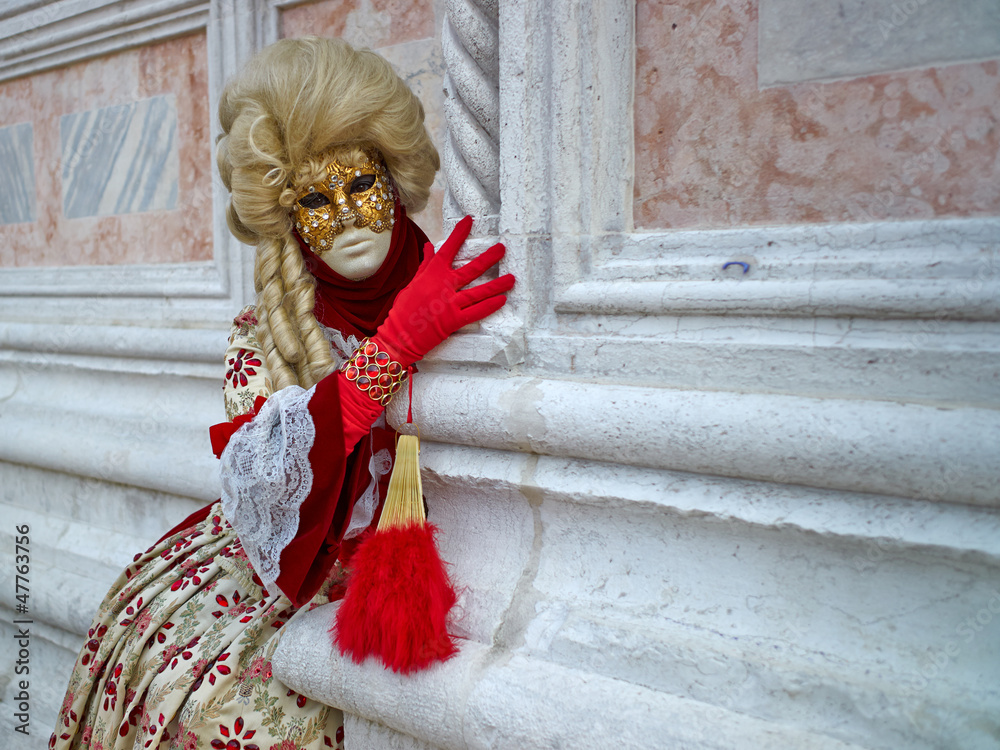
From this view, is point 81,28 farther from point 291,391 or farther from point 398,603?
point 398,603

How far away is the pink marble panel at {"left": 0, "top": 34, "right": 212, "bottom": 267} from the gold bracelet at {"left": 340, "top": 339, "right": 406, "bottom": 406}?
4.76 ft

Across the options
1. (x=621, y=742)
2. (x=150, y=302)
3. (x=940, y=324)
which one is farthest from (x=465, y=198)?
(x=150, y=302)

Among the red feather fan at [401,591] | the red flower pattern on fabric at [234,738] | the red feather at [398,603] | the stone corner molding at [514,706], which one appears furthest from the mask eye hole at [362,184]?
the red flower pattern on fabric at [234,738]

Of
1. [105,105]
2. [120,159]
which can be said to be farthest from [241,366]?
[105,105]

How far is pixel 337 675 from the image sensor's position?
1.20 meters

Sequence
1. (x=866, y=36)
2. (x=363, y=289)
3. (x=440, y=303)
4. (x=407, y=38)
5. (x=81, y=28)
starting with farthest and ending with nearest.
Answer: (x=81, y=28)
(x=407, y=38)
(x=363, y=289)
(x=440, y=303)
(x=866, y=36)

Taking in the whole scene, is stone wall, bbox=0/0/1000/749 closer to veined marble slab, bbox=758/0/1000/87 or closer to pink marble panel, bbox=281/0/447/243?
veined marble slab, bbox=758/0/1000/87

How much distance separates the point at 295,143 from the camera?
135 cm

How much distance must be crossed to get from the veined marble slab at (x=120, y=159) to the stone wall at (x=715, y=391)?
161 cm

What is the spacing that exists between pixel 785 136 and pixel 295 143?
0.86 meters

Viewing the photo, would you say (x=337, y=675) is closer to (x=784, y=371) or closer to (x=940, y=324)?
(x=784, y=371)

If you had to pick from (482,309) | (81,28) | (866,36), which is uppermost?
(81,28)

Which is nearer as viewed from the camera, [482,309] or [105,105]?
[482,309]

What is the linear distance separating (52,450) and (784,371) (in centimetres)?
255
